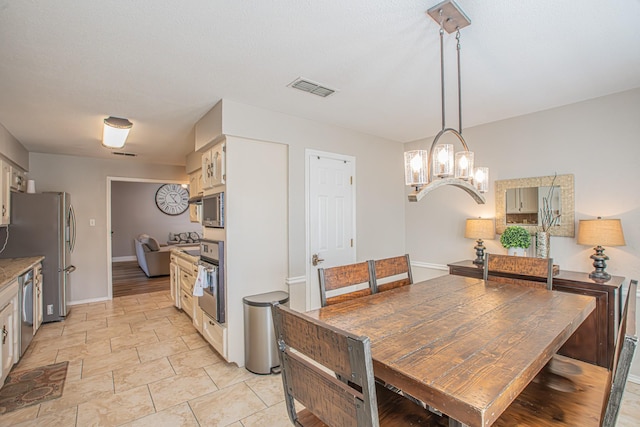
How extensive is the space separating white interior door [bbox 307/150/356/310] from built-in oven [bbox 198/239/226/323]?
908 mm

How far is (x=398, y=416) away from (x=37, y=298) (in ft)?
14.3

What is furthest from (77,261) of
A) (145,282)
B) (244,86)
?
(244,86)

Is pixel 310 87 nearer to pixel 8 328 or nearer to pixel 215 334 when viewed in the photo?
pixel 215 334

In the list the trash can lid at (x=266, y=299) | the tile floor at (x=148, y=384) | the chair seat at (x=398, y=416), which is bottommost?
the tile floor at (x=148, y=384)

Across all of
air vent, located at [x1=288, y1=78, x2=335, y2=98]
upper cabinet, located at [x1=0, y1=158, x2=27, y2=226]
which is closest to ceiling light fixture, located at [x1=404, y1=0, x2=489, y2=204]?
air vent, located at [x1=288, y1=78, x2=335, y2=98]

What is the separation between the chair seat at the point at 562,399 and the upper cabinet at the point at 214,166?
2.56 metres

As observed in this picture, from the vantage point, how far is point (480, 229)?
3.38 m

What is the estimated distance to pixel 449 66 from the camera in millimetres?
2182

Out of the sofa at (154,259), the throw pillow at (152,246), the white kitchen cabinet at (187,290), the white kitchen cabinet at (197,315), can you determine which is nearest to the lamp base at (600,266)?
the white kitchen cabinet at (197,315)

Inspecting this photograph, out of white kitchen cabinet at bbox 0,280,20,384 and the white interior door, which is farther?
the white interior door

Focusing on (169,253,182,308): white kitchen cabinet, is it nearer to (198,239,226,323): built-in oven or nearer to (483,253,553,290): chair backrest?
(198,239,226,323): built-in oven

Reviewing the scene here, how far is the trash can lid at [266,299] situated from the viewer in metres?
2.74

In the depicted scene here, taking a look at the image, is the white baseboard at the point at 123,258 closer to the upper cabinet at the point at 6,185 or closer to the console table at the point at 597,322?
the upper cabinet at the point at 6,185

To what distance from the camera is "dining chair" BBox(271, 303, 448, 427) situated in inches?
36.7
